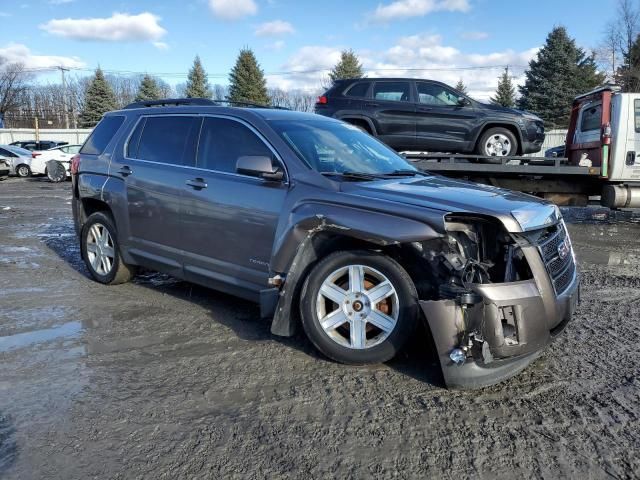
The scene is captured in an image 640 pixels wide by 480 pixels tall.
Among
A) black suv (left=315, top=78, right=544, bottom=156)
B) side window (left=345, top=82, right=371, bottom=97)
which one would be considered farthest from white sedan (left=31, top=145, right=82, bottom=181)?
black suv (left=315, top=78, right=544, bottom=156)

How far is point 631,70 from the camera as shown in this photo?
38.0 metres

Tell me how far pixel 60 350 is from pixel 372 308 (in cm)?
239

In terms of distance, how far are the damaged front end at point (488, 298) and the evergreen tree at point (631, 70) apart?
40332 mm

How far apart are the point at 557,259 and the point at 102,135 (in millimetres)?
4794

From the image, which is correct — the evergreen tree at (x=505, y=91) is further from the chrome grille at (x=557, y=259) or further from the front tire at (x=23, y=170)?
the chrome grille at (x=557, y=259)

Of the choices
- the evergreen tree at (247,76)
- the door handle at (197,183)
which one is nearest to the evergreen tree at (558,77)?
the evergreen tree at (247,76)

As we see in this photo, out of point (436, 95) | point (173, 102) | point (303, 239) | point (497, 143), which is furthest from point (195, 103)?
point (497, 143)

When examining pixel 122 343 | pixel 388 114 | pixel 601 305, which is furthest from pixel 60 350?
pixel 388 114

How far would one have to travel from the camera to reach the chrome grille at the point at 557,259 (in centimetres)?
338

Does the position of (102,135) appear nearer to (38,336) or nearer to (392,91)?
(38,336)

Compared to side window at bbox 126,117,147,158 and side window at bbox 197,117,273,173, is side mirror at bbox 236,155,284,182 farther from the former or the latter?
side window at bbox 126,117,147,158

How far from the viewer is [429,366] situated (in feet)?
12.0

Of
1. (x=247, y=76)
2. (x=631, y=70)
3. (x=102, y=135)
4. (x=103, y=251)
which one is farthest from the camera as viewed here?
(x=247, y=76)

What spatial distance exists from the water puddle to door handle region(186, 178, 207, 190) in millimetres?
1532
